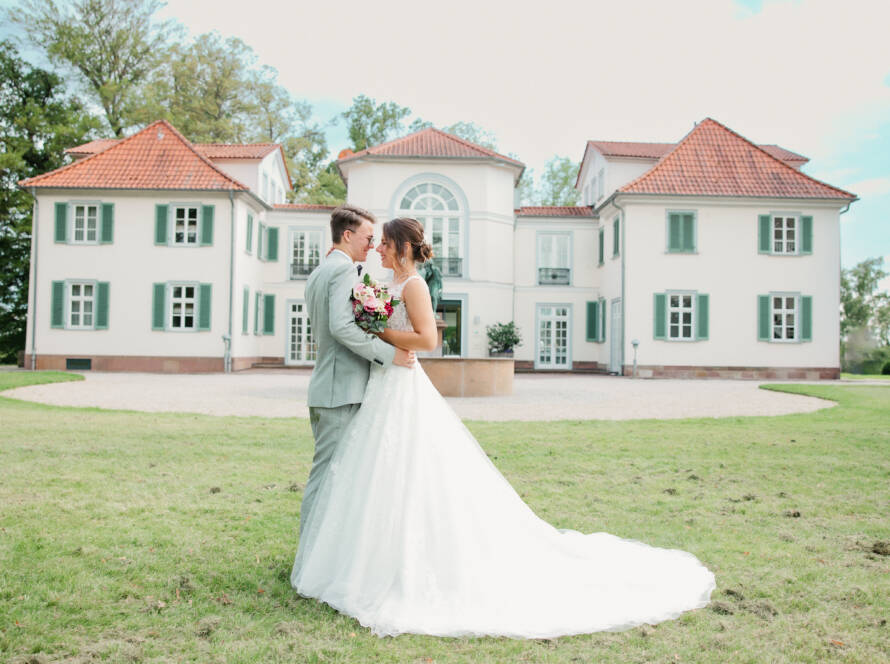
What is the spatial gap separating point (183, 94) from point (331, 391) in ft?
110

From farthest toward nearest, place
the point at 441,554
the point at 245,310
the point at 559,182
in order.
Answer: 1. the point at 559,182
2. the point at 245,310
3. the point at 441,554

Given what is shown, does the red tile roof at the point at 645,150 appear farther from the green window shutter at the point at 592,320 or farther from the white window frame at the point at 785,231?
the green window shutter at the point at 592,320

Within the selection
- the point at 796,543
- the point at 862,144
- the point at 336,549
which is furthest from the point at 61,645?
the point at 862,144

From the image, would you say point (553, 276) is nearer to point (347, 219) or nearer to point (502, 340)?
point (502, 340)

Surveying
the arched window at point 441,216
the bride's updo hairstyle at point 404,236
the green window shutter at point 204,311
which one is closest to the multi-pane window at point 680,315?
the arched window at point 441,216

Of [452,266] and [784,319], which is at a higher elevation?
[452,266]

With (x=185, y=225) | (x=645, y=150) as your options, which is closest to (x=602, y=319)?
(x=645, y=150)

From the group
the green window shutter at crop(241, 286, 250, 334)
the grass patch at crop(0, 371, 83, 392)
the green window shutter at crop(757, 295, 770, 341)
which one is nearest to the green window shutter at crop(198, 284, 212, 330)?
the green window shutter at crop(241, 286, 250, 334)

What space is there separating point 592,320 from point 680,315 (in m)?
4.14

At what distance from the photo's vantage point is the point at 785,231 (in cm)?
2427

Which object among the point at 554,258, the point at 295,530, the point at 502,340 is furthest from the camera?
the point at 554,258

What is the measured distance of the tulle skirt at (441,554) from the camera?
3283mm

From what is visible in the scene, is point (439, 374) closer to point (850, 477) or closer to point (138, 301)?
point (850, 477)

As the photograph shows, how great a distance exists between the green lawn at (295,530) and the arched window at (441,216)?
17565mm
